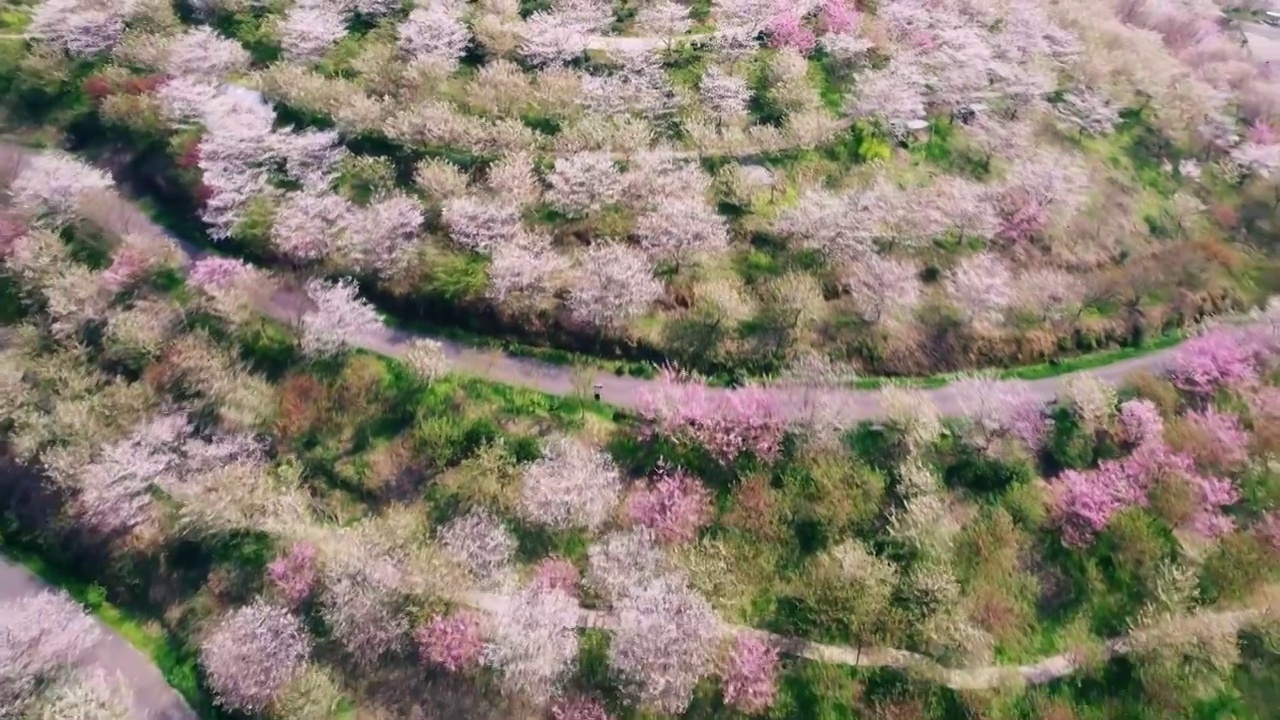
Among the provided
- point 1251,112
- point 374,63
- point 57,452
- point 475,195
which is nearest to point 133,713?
point 57,452

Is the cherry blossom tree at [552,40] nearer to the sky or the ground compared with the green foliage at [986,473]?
nearer to the sky

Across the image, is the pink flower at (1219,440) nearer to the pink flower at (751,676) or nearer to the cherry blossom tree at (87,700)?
the pink flower at (751,676)

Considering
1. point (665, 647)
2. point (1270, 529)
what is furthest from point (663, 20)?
point (1270, 529)

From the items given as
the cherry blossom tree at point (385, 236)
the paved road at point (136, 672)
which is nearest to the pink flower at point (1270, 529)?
the cherry blossom tree at point (385, 236)

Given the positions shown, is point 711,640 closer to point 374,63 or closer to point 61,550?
point 61,550

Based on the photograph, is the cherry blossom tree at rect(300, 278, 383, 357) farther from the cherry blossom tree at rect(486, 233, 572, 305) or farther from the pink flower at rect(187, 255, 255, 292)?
the cherry blossom tree at rect(486, 233, 572, 305)

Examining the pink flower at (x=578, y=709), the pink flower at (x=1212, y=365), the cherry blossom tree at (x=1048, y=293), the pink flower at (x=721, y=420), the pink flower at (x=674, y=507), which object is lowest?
the pink flower at (x=578, y=709)

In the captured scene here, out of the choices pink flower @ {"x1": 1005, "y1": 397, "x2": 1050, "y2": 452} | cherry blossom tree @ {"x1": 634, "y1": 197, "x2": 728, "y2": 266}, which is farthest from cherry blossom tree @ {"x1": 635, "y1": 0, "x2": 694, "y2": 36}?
pink flower @ {"x1": 1005, "y1": 397, "x2": 1050, "y2": 452}

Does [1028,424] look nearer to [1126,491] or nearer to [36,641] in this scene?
[1126,491]
